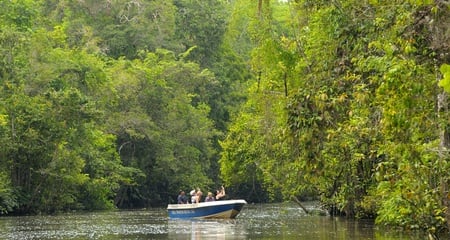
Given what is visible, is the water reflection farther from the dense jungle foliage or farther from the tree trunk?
the tree trunk

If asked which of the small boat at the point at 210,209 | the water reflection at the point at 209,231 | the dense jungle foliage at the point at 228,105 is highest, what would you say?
the dense jungle foliage at the point at 228,105

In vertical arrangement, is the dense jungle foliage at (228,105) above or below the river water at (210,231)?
above

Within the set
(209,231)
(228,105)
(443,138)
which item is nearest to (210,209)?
(209,231)

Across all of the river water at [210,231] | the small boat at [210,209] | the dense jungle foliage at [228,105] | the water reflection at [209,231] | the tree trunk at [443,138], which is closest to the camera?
the tree trunk at [443,138]

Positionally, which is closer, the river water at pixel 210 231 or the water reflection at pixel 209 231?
the river water at pixel 210 231

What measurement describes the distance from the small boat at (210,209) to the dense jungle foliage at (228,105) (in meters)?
2.79

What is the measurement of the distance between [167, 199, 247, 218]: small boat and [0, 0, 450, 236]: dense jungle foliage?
110 inches

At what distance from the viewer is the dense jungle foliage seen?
639 inches

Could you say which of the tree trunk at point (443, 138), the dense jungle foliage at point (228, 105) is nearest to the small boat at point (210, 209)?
the dense jungle foliage at point (228, 105)

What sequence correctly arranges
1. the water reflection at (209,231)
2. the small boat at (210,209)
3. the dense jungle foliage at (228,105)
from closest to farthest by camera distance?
the dense jungle foliage at (228,105), the water reflection at (209,231), the small boat at (210,209)

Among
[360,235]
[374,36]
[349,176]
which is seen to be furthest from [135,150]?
[374,36]

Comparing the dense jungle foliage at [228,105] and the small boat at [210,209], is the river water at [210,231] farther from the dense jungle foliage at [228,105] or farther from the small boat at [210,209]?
the small boat at [210,209]

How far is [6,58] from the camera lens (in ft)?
157

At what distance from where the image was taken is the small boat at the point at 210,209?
39031 millimetres
